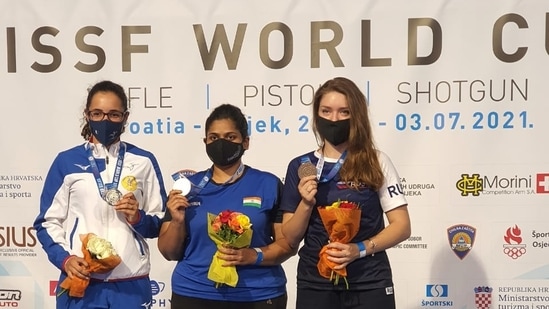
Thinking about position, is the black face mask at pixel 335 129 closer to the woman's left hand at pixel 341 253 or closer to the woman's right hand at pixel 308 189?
the woman's right hand at pixel 308 189

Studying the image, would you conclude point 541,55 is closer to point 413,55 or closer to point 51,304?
point 413,55

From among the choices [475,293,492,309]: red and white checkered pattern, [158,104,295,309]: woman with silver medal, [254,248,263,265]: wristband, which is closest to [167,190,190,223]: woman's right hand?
[158,104,295,309]: woman with silver medal

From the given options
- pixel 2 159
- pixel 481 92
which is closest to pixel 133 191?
pixel 2 159

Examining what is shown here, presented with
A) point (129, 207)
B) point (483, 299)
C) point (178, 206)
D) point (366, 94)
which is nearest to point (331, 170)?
point (178, 206)

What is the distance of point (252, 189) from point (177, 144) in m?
1.37

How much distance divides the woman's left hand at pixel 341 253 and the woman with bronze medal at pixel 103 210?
76 cm

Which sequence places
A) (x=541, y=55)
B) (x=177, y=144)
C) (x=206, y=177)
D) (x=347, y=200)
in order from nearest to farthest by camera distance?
(x=347, y=200)
(x=206, y=177)
(x=541, y=55)
(x=177, y=144)

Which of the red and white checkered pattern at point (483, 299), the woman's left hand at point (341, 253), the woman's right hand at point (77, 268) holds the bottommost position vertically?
the red and white checkered pattern at point (483, 299)

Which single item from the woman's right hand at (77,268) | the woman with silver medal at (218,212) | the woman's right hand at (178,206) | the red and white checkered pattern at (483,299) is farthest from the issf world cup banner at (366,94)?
the woman's right hand at (77,268)

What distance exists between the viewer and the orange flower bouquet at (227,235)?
2188 millimetres

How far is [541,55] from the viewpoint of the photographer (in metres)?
3.38

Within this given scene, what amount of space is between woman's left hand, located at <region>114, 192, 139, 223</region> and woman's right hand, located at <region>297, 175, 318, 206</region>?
666mm

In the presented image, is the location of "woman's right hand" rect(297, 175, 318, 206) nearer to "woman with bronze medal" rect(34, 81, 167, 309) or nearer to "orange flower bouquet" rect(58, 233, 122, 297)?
"woman with bronze medal" rect(34, 81, 167, 309)

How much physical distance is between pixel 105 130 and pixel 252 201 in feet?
2.23
